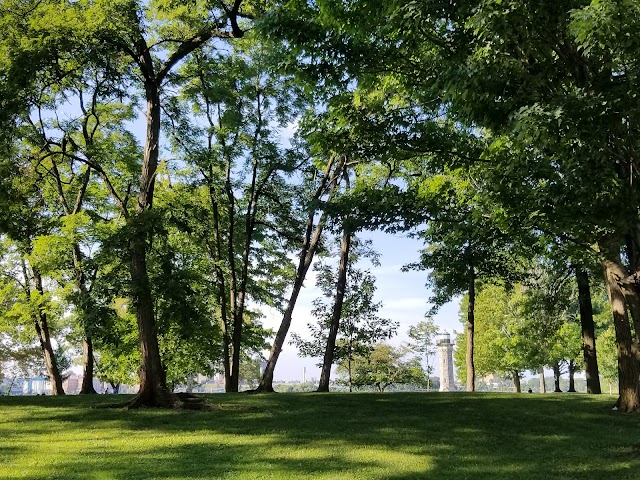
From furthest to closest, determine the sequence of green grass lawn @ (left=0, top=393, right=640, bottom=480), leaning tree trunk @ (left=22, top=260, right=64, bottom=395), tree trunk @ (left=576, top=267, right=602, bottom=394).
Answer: leaning tree trunk @ (left=22, top=260, right=64, bottom=395)
tree trunk @ (left=576, top=267, right=602, bottom=394)
green grass lawn @ (left=0, top=393, right=640, bottom=480)

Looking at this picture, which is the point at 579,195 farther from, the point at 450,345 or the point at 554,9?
the point at 450,345

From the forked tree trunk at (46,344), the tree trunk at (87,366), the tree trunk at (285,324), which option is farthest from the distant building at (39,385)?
the tree trunk at (285,324)

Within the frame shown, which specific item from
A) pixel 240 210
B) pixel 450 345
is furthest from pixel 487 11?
pixel 450 345

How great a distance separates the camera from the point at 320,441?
9.49 metres

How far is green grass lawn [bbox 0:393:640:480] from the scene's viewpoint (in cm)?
726

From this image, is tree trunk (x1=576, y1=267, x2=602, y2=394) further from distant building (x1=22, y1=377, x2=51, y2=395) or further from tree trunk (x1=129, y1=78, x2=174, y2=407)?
distant building (x1=22, y1=377, x2=51, y2=395)

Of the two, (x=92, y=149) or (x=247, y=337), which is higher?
(x=92, y=149)

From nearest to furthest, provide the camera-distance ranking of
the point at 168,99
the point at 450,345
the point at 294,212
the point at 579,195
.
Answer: the point at 579,195, the point at 168,99, the point at 294,212, the point at 450,345

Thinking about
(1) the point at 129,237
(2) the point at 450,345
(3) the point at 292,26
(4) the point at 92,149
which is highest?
(4) the point at 92,149

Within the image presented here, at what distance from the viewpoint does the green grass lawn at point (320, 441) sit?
7.26 meters

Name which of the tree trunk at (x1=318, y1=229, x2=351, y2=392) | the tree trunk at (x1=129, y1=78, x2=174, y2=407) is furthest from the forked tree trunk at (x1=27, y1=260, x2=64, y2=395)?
the tree trunk at (x1=318, y1=229, x2=351, y2=392)

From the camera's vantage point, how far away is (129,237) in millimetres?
12773

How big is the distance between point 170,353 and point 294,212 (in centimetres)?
948

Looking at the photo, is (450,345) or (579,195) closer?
(579,195)
